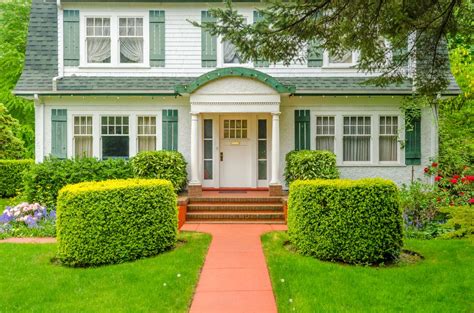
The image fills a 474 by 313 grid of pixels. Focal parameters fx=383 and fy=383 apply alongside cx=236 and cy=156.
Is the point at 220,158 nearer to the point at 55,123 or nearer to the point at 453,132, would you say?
the point at 55,123

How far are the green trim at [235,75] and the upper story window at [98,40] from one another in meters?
3.03

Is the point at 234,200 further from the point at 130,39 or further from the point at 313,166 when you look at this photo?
the point at 130,39

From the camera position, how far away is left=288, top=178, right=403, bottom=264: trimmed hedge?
5934mm

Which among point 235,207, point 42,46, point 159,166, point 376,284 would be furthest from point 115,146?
point 376,284

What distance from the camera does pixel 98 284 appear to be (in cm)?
508

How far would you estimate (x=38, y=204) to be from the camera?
8.88m

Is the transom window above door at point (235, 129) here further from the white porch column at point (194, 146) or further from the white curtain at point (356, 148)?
the white curtain at point (356, 148)

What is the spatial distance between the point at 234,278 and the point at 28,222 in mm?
5416

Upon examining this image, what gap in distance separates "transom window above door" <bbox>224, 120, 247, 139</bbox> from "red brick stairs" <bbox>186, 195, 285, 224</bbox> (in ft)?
7.54

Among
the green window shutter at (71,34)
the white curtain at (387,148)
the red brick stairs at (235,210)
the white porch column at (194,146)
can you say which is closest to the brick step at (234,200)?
the red brick stairs at (235,210)

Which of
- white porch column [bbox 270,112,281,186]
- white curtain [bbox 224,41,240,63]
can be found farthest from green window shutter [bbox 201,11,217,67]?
white porch column [bbox 270,112,281,186]

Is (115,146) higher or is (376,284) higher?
(115,146)

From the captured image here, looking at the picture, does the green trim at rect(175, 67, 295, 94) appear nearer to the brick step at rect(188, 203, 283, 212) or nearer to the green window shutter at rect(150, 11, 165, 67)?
the green window shutter at rect(150, 11, 165, 67)

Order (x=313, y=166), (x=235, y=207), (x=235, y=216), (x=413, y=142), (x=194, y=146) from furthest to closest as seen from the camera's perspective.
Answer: (x=413, y=142) → (x=194, y=146) → (x=313, y=166) → (x=235, y=207) → (x=235, y=216)
